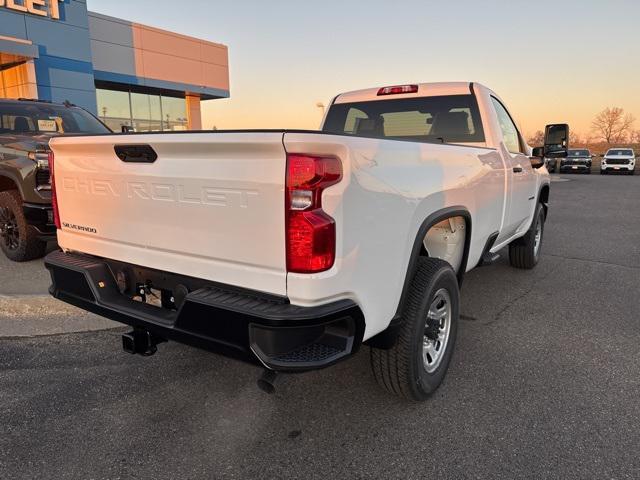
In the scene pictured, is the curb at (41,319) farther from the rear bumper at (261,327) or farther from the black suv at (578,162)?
the black suv at (578,162)

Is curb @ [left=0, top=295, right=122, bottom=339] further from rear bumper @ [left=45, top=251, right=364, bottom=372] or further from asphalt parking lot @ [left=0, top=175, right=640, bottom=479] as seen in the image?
rear bumper @ [left=45, top=251, right=364, bottom=372]

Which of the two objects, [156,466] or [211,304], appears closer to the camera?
[211,304]

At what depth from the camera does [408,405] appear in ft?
9.35

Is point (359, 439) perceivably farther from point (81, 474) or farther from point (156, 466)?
point (81, 474)

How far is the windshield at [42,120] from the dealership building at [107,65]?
13.5 feet

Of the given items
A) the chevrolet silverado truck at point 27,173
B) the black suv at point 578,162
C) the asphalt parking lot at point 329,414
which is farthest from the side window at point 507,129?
the black suv at point 578,162

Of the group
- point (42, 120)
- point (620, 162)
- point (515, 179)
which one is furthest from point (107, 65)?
point (620, 162)

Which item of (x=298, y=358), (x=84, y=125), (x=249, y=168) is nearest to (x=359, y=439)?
(x=298, y=358)

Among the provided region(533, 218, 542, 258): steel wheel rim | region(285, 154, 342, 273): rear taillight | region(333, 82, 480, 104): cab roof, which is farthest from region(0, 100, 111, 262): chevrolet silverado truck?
region(533, 218, 542, 258): steel wheel rim

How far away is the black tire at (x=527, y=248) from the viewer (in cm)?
563

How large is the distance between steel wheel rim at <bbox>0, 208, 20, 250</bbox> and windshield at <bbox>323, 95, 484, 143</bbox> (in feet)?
12.2

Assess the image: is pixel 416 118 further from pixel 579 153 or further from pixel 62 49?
pixel 579 153

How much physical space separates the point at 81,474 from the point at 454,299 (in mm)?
2264

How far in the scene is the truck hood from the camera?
4.96 m
